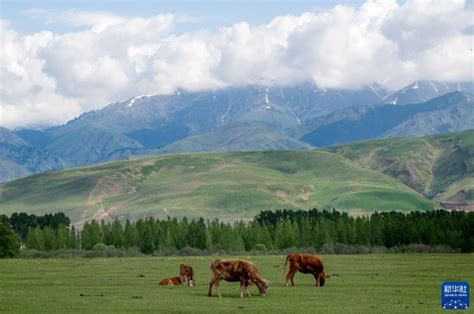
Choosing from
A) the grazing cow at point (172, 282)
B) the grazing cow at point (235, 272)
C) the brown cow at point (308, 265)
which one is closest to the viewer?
the grazing cow at point (235, 272)

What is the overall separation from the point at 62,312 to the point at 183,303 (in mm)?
7137

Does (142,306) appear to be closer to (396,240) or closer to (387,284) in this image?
(387,284)

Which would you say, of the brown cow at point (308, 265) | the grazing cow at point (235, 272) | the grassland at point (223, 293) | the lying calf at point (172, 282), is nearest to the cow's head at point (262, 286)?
the grazing cow at point (235, 272)

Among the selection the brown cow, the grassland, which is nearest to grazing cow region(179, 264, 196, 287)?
the grassland

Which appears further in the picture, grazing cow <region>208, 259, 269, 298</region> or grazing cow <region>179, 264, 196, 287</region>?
grazing cow <region>179, 264, 196, 287</region>

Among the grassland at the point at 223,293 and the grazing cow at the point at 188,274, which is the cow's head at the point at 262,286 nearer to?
the grassland at the point at 223,293

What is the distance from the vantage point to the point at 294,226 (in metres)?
176

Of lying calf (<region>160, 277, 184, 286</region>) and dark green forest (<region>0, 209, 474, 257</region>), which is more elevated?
dark green forest (<region>0, 209, 474, 257</region>)

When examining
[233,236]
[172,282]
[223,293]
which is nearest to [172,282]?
[172,282]

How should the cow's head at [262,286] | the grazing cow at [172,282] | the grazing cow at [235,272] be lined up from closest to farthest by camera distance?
the grazing cow at [235,272] < the cow's head at [262,286] < the grazing cow at [172,282]
